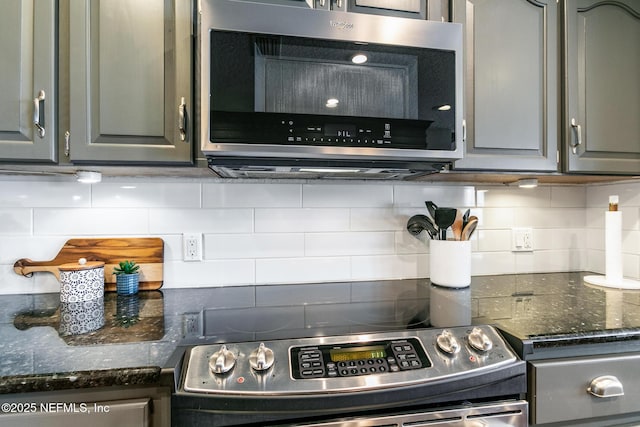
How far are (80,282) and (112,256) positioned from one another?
0.55 feet

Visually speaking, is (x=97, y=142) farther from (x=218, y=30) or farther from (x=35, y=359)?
(x=35, y=359)

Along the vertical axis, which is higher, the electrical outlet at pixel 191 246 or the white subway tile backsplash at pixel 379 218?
the white subway tile backsplash at pixel 379 218

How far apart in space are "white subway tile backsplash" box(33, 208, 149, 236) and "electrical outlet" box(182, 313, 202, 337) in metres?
0.47

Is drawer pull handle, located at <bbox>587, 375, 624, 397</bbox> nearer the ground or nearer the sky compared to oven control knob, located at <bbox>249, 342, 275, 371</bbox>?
nearer the ground

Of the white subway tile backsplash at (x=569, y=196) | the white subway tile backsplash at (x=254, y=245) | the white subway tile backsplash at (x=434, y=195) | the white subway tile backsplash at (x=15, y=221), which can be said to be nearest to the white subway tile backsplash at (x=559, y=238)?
the white subway tile backsplash at (x=569, y=196)

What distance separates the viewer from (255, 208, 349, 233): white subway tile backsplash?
1.38 metres

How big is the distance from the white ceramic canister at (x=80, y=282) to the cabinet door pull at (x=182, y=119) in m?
0.57

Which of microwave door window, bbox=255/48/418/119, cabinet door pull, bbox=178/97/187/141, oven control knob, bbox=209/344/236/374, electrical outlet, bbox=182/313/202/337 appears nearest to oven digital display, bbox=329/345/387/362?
oven control knob, bbox=209/344/236/374

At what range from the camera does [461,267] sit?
1317 mm

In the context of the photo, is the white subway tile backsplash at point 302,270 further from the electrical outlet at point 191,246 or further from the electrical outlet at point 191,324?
the electrical outlet at point 191,324

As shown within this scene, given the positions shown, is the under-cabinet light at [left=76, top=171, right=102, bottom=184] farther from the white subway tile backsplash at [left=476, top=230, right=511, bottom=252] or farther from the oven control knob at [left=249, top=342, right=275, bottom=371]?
the white subway tile backsplash at [left=476, top=230, right=511, bottom=252]

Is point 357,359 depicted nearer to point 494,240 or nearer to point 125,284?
point 125,284

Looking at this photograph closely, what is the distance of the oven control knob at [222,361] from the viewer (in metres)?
0.71

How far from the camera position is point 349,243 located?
145 centimetres
